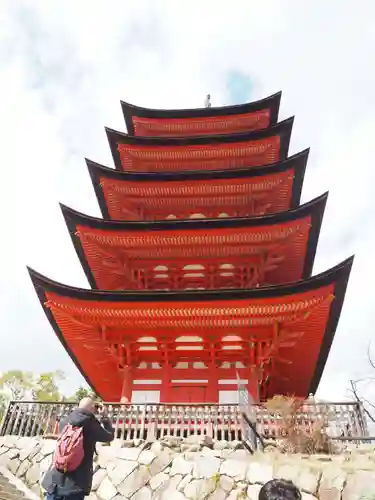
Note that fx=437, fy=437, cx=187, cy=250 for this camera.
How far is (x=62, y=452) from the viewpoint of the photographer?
3.61 metres

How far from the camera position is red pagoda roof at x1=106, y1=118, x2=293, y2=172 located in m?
15.6

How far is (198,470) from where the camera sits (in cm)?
782

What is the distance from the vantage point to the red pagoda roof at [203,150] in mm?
15617

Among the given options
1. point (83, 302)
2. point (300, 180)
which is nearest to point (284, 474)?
point (83, 302)

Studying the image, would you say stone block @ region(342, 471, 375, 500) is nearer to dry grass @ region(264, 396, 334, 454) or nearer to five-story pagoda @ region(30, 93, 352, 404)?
dry grass @ region(264, 396, 334, 454)

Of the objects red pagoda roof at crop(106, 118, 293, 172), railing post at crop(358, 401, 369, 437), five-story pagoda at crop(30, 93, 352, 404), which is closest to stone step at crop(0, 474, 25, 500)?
five-story pagoda at crop(30, 93, 352, 404)

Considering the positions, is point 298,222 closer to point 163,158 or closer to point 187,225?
point 187,225

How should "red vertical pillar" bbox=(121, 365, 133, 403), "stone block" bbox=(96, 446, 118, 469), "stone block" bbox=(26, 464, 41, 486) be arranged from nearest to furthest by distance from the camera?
1. "stone block" bbox=(96, 446, 118, 469)
2. "stone block" bbox=(26, 464, 41, 486)
3. "red vertical pillar" bbox=(121, 365, 133, 403)

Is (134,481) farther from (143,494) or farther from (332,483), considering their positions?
(332,483)

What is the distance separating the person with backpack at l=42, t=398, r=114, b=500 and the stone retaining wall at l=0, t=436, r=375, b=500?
4481mm

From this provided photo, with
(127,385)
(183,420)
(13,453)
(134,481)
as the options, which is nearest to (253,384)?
(183,420)

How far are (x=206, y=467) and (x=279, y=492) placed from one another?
Result: 21.7 ft

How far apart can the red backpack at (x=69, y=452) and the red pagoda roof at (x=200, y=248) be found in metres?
8.70

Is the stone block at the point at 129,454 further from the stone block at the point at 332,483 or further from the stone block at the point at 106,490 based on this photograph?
the stone block at the point at 332,483
